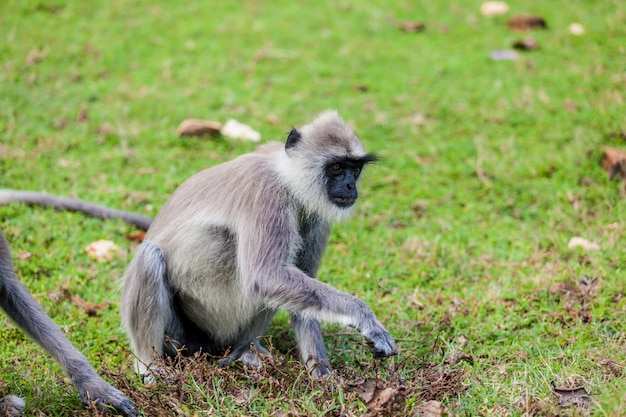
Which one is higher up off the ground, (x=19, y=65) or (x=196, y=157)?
(x=19, y=65)

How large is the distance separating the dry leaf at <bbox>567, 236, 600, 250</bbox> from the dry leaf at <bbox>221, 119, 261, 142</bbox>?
256 centimetres

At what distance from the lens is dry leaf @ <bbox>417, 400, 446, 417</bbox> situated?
3.07 m

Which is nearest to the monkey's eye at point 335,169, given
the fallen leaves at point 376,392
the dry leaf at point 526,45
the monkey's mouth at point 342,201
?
the monkey's mouth at point 342,201

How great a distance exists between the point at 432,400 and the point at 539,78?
14.7 feet

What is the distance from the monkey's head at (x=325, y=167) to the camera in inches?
142

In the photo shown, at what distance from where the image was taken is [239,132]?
600 centimetres

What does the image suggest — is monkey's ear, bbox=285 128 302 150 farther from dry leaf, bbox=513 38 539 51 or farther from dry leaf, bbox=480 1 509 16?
dry leaf, bbox=480 1 509 16

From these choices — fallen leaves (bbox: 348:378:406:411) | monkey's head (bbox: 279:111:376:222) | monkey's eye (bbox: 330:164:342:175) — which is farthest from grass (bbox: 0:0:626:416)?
monkey's eye (bbox: 330:164:342:175)

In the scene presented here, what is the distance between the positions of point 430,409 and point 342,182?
1.18m

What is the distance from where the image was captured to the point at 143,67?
6992 mm

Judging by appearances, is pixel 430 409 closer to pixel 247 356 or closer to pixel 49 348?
pixel 247 356

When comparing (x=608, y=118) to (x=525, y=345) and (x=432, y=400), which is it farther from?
(x=432, y=400)

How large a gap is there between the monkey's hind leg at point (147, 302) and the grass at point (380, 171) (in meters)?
0.20

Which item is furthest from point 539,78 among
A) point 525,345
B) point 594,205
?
point 525,345
